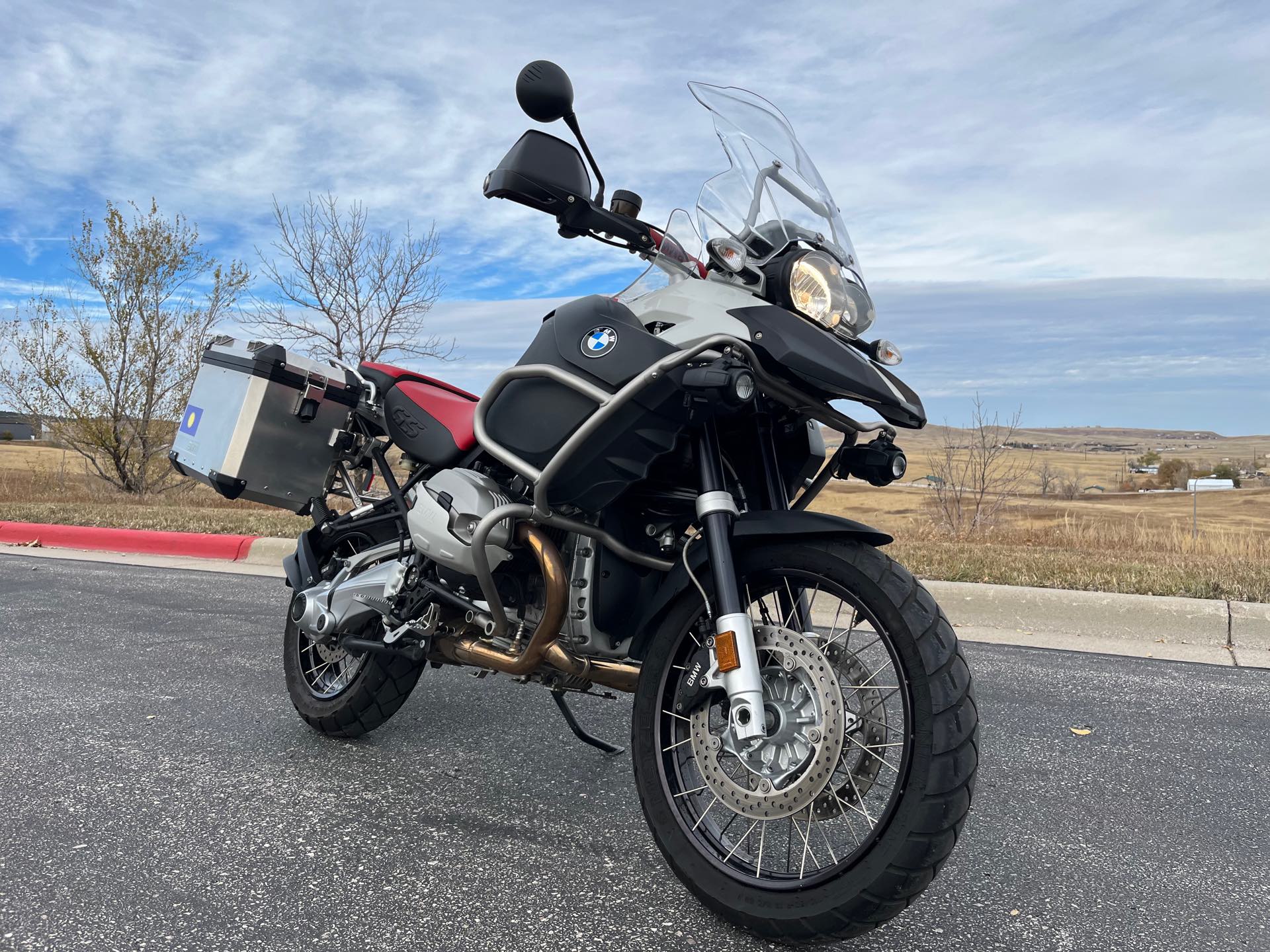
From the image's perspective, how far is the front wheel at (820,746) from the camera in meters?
2.07

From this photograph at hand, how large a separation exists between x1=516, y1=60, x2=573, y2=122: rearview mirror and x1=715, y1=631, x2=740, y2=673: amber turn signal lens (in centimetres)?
141

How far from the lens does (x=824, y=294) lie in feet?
8.04

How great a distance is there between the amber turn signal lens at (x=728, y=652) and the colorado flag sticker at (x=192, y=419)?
98.9 inches

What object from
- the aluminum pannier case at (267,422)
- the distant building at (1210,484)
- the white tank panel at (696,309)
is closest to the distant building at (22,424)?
the aluminum pannier case at (267,422)

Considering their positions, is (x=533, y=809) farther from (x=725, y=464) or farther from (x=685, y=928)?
(x=725, y=464)

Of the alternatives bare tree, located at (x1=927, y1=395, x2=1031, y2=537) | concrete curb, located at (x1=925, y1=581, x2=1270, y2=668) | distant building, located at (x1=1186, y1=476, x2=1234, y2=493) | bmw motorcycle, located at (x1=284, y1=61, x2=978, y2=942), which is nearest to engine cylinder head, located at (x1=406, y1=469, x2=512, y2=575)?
bmw motorcycle, located at (x1=284, y1=61, x2=978, y2=942)

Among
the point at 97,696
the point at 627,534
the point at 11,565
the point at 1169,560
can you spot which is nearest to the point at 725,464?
the point at 627,534

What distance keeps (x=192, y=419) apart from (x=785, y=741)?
2.78m

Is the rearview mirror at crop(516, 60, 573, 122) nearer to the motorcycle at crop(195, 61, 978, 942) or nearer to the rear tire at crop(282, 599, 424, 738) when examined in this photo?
the motorcycle at crop(195, 61, 978, 942)

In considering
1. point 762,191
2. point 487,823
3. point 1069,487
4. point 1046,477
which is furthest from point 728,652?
point 1069,487

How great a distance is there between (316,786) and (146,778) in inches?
23.0

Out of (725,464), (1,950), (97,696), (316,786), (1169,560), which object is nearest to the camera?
(1,950)

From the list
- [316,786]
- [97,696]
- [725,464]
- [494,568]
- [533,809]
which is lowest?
[97,696]

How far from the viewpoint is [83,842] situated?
2777 millimetres
